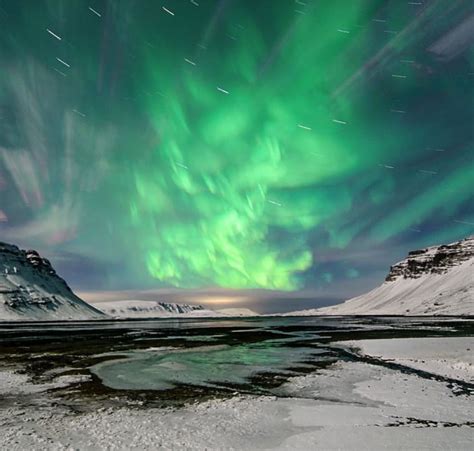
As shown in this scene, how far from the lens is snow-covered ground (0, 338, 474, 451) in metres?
12.9

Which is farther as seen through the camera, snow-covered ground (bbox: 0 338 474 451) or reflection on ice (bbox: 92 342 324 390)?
reflection on ice (bbox: 92 342 324 390)

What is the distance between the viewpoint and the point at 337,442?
12.8 metres

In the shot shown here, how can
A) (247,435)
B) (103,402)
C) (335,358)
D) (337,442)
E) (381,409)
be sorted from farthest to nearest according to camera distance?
(335,358) < (103,402) < (381,409) < (247,435) < (337,442)

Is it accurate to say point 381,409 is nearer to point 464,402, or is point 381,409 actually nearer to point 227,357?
point 464,402

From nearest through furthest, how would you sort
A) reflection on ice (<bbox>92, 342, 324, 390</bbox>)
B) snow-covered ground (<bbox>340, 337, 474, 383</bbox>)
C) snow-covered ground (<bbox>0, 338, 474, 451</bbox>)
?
snow-covered ground (<bbox>0, 338, 474, 451</bbox>) < reflection on ice (<bbox>92, 342, 324, 390</bbox>) < snow-covered ground (<bbox>340, 337, 474, 383</bbox>)

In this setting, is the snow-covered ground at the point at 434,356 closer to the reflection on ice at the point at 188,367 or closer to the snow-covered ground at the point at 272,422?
the snow-covered ground at the point at 272,422

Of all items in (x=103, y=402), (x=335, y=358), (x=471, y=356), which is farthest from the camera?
(x=335, y=358)

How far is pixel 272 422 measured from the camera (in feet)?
49.9

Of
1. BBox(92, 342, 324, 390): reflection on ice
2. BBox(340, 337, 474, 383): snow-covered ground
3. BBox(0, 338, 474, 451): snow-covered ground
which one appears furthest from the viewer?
BBox(340, 337, 474, 383): snow-covered ground

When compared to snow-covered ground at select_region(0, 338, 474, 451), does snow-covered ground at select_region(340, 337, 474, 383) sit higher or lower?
higher

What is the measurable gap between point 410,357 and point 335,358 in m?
6.43

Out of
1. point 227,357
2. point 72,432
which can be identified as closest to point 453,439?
point 72,432

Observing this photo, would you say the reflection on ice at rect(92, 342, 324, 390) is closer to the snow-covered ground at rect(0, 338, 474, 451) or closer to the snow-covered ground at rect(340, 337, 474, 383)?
the snow-covered ground at rect(0, 338, 474, 451)

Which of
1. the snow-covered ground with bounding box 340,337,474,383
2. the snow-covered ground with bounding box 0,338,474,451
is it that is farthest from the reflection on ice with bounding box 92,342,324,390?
the snow-covered ground with bounding box 340,337,474,383
